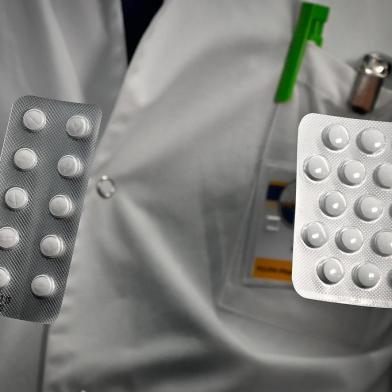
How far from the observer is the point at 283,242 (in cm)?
39

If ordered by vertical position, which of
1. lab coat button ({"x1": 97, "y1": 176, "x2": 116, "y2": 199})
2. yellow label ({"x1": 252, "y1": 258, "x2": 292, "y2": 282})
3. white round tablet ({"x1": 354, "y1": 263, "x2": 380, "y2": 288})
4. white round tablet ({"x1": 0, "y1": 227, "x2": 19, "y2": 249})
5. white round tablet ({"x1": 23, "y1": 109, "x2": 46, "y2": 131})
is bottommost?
yellow label ({"x1": 252, "y1": 258, "x2": 292, "y2": 282})

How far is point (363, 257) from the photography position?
279 mm

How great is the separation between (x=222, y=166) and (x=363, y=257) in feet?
0.54

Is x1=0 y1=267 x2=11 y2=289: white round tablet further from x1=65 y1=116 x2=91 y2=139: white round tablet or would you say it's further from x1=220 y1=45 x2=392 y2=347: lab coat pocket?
x1=220 y1=45 x2=392 y2=347: lab coat pocket

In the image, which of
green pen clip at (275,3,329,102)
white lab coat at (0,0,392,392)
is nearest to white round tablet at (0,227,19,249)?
white lab coat at (0,0,392,392)

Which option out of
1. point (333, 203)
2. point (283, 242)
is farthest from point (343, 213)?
point (283, 242)

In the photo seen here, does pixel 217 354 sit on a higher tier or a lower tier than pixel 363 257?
lower

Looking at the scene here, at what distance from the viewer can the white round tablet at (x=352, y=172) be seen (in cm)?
28

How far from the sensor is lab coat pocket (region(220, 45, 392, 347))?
39cm

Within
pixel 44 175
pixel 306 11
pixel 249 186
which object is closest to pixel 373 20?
pixel 306 11

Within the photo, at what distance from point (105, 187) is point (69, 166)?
0.38 ft

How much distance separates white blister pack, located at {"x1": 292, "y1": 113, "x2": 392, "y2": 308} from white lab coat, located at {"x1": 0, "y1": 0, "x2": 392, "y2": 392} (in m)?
0.12

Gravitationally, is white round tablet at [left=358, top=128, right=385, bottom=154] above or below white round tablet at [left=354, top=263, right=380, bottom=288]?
above

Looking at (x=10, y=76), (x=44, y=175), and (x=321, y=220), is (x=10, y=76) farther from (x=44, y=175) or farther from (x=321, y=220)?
(x=321, y=220)
